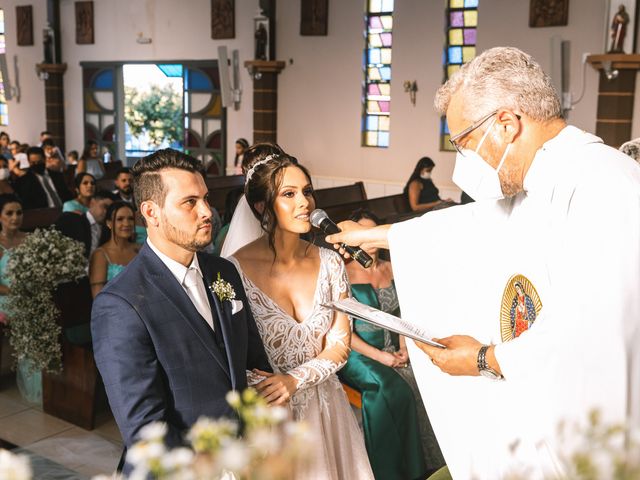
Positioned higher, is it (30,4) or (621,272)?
(30,4)

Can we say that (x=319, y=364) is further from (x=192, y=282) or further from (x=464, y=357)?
(x=464, y=357)

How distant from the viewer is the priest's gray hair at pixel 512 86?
6.33 feet

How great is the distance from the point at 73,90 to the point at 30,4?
8.13ft

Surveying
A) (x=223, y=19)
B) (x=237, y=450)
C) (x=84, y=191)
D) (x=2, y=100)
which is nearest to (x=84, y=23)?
(x=2, y=100)

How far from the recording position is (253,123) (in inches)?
575

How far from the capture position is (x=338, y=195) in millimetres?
10445

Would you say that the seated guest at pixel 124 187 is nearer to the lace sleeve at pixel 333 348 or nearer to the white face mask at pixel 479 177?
the lace sleeve at pixel 333 348

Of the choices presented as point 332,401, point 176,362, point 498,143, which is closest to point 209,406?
point 176,362

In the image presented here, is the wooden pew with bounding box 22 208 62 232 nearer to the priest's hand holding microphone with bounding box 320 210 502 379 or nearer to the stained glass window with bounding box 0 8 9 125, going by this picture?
the priest's hand holding microphone with bounding box 320 210 502 379

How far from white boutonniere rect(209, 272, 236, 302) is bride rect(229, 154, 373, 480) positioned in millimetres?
386

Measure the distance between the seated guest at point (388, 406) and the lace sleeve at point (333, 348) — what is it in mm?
1272

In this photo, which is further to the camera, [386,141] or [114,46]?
[114,46]

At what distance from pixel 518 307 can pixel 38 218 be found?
265 inches

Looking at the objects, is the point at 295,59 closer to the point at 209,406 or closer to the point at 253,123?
the point at 253,123
